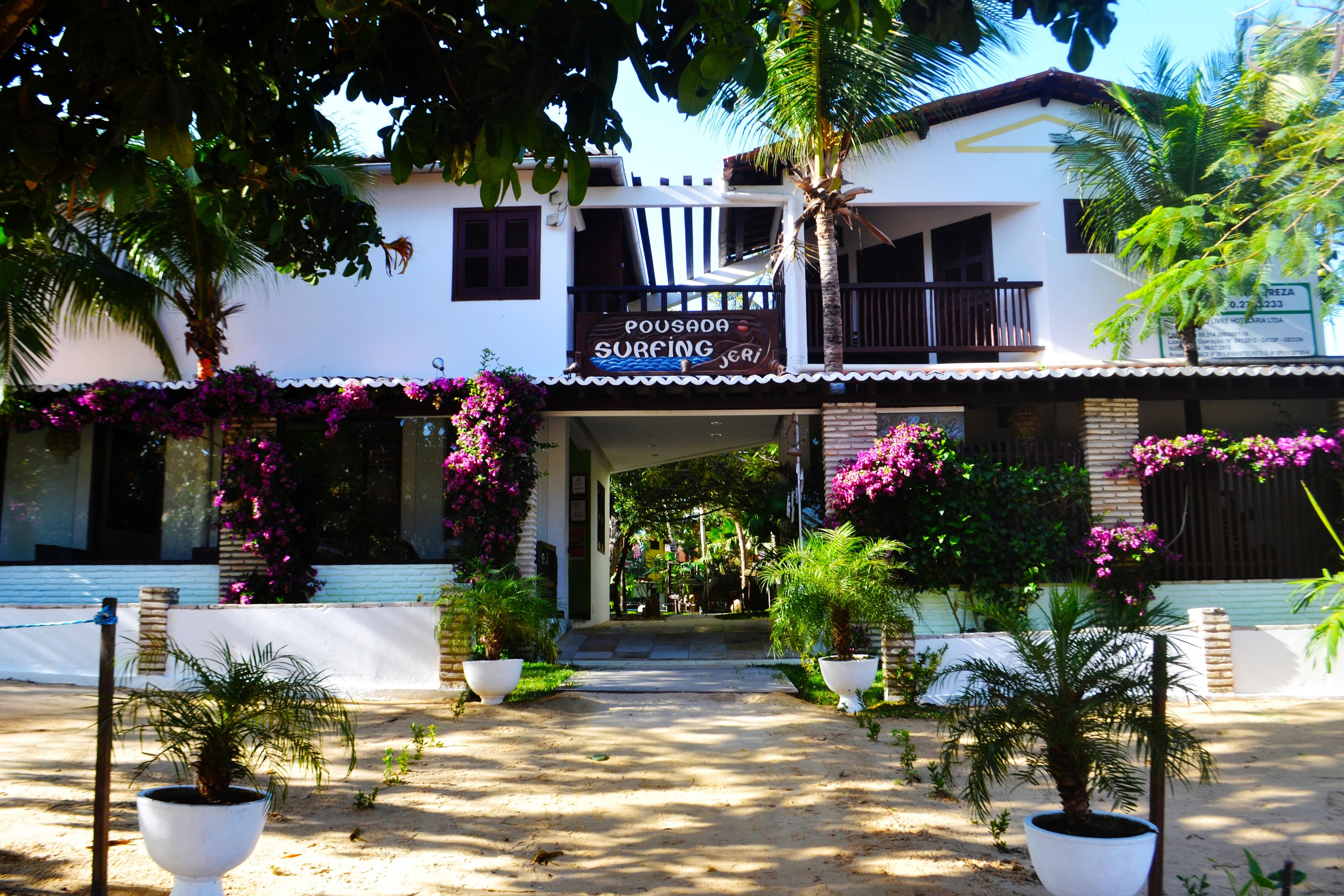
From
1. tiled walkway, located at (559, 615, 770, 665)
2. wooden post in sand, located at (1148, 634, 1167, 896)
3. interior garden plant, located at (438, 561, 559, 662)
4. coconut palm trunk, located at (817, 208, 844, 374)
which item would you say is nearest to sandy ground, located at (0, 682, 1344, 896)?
wooden post in sand, located at (1148, 634, 1167, 896)

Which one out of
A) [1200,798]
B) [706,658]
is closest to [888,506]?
[706,658]

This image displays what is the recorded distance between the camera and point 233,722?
439cm

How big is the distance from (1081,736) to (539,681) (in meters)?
6.69

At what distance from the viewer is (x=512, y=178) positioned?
12.7 feet

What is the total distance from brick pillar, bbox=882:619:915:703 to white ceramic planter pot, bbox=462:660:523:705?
11.4ft

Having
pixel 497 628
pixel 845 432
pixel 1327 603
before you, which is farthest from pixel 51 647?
pixel 1327 603

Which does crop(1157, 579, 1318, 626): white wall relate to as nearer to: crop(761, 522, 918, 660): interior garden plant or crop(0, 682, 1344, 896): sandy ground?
crop(0, 682, 1344, 896): sandy ground

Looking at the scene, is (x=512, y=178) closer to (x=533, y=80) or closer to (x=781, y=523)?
(x=533, y=80)

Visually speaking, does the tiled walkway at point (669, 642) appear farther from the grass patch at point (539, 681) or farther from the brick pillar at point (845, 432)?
the brick pillar at point (845, 432)

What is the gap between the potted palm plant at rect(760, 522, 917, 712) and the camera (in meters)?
8.66

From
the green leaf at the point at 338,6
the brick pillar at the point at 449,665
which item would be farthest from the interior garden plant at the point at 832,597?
the green leaf at the point at 338,6

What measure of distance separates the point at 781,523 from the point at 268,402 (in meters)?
7.84

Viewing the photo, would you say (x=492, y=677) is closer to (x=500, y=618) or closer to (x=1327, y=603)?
(x=500, y=618)

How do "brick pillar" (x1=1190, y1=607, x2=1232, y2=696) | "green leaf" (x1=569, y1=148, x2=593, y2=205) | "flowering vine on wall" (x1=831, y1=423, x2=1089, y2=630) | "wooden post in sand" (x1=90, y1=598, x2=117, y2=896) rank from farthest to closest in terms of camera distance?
1. "flowering vine on wall" (x1=831, y1=423, x2=1089, y2=630)
2. "brick pillar" (x1=1190, y1=607, x2=1232, y2=696)
3. "wooden post in sand" (x1=90, y1=598, x2=117, y2=896)
4. "green leaf" (x1=569, y1=148, x2=593, y2=205)
